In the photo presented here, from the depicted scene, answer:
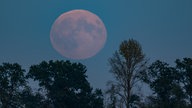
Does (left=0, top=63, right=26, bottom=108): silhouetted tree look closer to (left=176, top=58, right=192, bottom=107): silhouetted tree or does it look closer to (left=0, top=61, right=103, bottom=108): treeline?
(left=0, top=61, right=103, bottom=108): treeline

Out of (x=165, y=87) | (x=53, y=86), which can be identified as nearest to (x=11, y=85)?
(x=53, y=86)

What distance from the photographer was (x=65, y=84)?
256 ft

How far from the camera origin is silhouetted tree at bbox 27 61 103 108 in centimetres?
7462

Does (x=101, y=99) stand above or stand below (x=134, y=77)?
above

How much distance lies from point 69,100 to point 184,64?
26.5 meters

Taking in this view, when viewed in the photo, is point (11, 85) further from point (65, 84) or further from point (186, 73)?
point (186, 73)

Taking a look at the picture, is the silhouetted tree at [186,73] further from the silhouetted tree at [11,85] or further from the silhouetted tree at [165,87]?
the silhouetted tree at [11,85]

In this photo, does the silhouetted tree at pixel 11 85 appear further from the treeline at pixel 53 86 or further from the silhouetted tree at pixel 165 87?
the silhouetted tree at pixel 165 87

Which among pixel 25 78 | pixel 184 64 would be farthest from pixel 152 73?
pixel 25 78

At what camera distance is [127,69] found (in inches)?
2051

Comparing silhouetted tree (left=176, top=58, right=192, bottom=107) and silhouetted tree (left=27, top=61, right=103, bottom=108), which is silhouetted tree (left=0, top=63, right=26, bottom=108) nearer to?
silhouetted tree (left=27, top=61, right=103, bottom=108)

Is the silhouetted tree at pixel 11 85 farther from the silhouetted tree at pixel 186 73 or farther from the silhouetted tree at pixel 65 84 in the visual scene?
the silhouetted tree at pixel 186 73

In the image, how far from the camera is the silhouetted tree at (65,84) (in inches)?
2938

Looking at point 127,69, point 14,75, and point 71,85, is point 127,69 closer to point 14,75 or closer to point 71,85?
point 71,85
